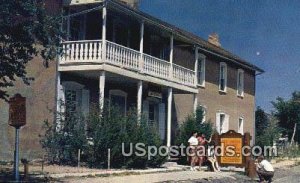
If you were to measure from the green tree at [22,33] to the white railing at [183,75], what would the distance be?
48.5 feet

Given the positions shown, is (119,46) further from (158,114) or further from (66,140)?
(158,114)

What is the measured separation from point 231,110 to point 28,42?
26579mm

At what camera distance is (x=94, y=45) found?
22.2 meters

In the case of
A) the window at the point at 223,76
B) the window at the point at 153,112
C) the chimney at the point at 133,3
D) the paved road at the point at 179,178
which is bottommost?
the paved road at the point at 179,178

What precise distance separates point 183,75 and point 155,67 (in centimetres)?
338

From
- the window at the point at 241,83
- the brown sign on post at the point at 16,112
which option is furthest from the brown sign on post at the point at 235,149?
Answer: the window at the point at 241,83

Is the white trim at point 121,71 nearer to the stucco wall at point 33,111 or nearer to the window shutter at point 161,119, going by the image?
the stucco wall at point 33,111

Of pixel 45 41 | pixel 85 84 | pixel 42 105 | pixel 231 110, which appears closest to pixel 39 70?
pixel 42 105

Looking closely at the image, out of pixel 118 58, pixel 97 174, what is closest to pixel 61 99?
pixel 118 58

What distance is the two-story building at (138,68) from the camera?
22.3 meters

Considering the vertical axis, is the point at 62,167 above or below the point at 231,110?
below

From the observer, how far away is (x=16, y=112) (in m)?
12.7

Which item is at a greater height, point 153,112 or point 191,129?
point 153,112

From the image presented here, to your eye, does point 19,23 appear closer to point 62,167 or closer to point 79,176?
point 79,176
